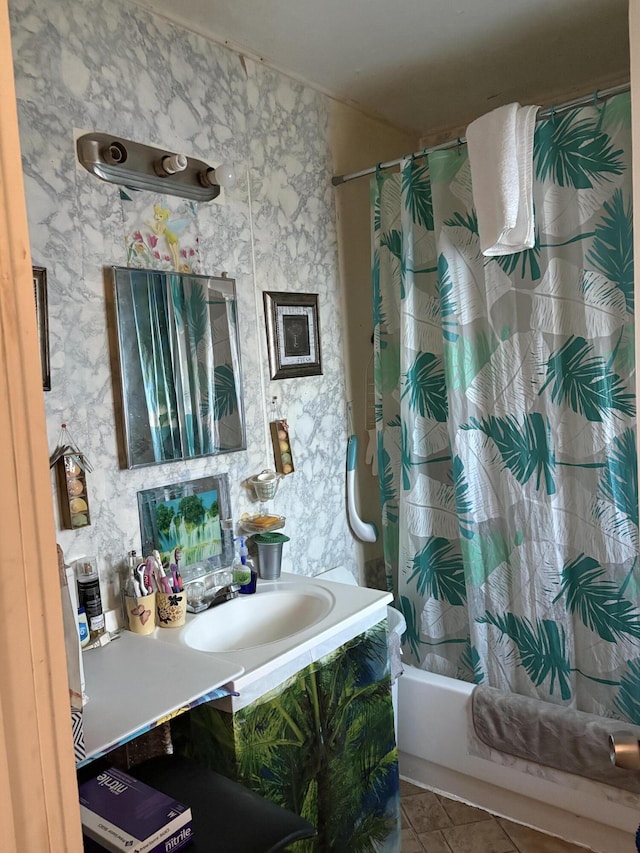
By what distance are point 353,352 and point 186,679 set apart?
144 cm

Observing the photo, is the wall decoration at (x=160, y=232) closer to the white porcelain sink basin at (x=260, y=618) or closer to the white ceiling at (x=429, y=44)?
the white ceiling at (x=429, y=44)

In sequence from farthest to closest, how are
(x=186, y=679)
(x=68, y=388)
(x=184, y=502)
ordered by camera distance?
(x=184, y=502) < (x=68, y=388) < (x=186, y=679)

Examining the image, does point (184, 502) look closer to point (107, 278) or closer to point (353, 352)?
point (107, 278)

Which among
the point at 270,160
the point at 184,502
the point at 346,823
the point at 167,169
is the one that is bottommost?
the point at 346,823

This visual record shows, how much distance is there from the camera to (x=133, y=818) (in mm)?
1091

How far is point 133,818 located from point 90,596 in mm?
536

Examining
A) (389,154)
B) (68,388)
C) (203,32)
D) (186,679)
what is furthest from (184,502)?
(389,154)

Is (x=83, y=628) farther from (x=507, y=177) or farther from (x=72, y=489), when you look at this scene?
(x=507, y=177)

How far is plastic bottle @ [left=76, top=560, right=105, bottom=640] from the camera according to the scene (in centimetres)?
150

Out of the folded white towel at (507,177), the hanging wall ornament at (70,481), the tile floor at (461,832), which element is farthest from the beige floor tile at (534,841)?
the folded white towel at (507,177)

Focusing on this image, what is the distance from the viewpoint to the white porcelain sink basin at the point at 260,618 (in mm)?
1690

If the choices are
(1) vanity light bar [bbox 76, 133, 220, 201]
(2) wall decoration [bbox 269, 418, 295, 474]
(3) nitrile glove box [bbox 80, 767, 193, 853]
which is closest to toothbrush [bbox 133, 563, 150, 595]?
(3) nitrile glove box [bbox 80, 767, 193, 853]

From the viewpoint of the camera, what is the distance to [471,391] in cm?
206

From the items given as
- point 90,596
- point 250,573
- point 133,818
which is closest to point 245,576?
point 250,573
